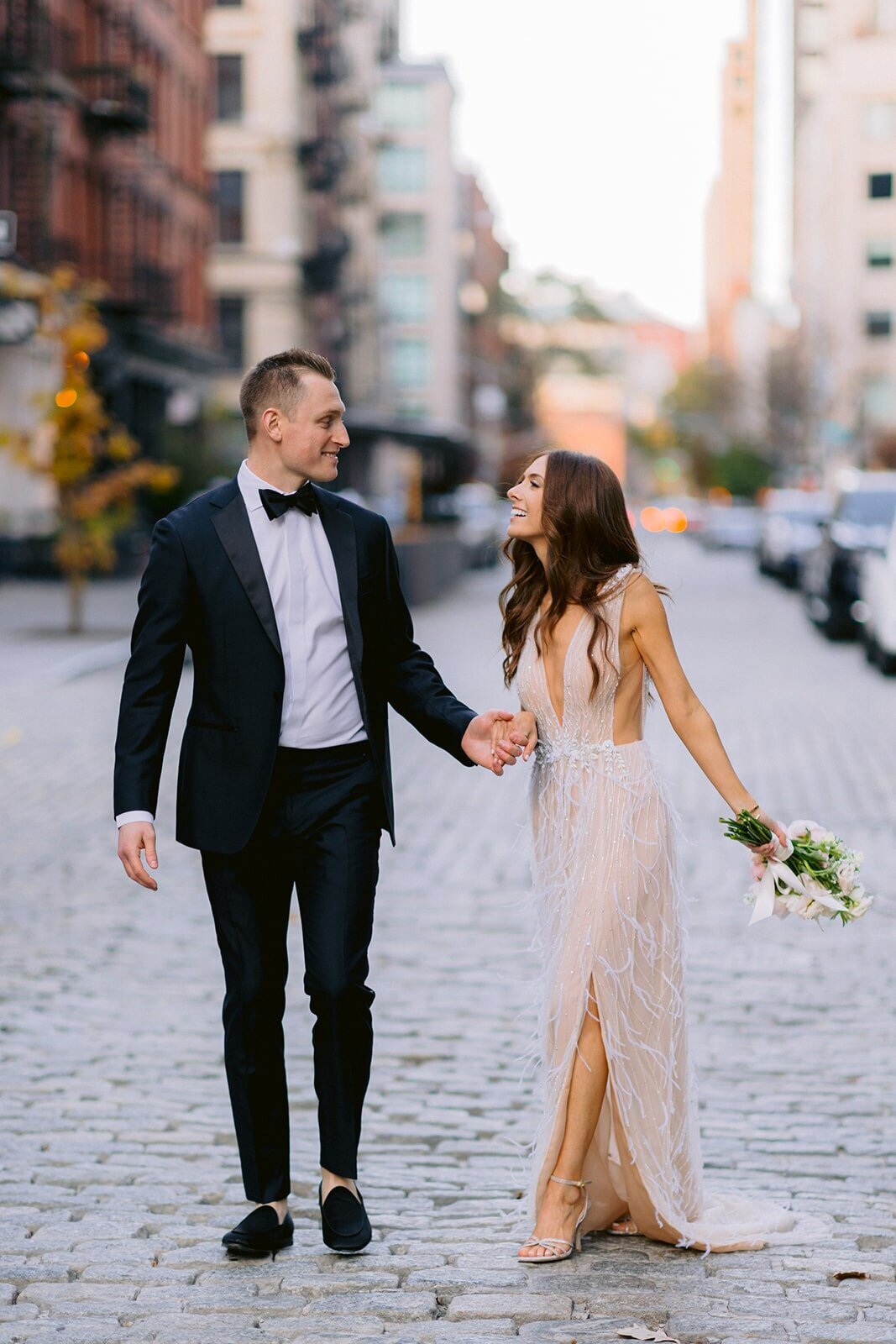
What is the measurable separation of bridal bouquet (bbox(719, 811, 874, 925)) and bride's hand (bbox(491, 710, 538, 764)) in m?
0.47

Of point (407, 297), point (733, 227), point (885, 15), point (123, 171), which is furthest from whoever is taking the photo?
point (733, 227)

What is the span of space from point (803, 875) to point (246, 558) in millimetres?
1414

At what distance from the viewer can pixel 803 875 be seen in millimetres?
4559

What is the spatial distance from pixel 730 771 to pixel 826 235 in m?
95.6

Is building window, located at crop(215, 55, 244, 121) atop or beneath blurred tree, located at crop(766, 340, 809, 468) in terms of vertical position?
atop

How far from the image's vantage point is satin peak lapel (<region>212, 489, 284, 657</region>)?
443cm

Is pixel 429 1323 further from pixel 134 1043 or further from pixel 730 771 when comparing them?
pixel 134 1043

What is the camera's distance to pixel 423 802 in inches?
489

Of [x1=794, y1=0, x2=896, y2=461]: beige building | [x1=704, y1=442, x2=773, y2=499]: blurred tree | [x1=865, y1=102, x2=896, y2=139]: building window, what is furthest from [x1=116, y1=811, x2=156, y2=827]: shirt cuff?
[x1=704, y1=442, x2=773, y2=499]: blurred tree

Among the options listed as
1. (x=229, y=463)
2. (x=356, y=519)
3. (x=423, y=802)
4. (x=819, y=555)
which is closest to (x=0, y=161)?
(x=229, y=463)

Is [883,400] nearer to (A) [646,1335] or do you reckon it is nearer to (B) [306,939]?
(B) [306,939]

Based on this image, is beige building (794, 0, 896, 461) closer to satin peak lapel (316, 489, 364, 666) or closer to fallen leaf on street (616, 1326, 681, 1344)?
satin peak lapel (316, 489, 364, 666)

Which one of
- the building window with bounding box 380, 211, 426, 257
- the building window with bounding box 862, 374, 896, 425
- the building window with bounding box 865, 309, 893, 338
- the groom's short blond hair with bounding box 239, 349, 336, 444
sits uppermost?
the building window with bounding box 380, 211, 426, 257

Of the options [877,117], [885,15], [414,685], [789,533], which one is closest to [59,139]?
[789,533]
